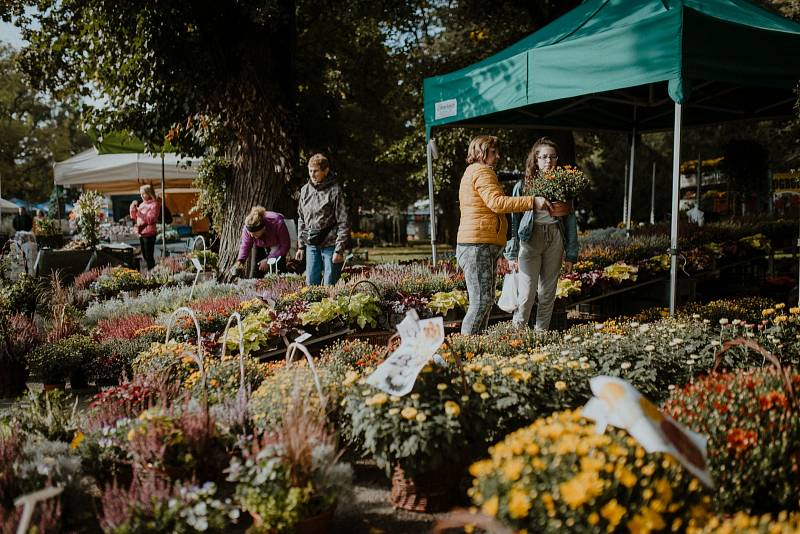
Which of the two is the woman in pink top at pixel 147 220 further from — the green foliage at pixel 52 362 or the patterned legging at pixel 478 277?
the patterned legging at pixel 478 277

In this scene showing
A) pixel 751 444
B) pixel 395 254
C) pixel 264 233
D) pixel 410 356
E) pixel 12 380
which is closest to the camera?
pixel 751 444

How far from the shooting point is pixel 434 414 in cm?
284

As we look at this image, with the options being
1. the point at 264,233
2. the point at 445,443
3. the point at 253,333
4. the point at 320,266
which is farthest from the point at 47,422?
the point at 264,233

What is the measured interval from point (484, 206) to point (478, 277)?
21.4 inches

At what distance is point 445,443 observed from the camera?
108 inches

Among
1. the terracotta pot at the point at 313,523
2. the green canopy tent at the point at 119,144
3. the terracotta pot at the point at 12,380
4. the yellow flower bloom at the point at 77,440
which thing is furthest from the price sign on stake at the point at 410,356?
the green canopy tent at the point at 119,144

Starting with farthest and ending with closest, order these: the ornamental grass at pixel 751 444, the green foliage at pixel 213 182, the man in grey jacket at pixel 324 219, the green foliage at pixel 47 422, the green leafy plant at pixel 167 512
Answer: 1. the green foliage at pixel 213 182
2. the man in grey jacket at pixel 324 219
3. the green foliage at pixel 47 422
4. the ornamental grass at pixel 751 444
5. the green leafy plant at pixel 167 512

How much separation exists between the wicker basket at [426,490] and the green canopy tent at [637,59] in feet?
10.9

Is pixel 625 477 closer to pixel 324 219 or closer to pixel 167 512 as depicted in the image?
pixel 167 512

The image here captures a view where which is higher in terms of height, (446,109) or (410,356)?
(446,109)

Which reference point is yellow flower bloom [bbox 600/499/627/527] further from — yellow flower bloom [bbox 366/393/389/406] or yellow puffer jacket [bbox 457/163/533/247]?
yellow puffer jacket [bbox 457/163/533/247]

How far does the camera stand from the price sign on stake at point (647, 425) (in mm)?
1996

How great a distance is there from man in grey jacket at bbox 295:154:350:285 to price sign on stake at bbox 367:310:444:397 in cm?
347

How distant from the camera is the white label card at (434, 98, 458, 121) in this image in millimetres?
7512
